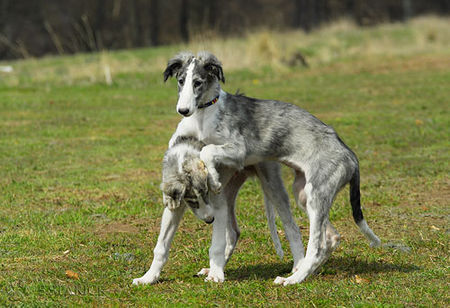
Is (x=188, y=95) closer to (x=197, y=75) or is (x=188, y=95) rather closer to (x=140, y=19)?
(x=197, y=75)

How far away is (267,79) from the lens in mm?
21656

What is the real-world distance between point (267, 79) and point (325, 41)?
957 centimetres

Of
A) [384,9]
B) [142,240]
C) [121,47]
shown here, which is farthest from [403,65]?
[384,9]

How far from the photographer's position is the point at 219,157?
6.14 m

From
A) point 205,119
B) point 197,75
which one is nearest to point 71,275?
point 205,119

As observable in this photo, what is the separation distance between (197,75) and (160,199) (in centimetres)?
332

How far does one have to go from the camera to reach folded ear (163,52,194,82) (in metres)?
6.54

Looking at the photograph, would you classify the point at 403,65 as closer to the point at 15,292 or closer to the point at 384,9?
the point at 15,292

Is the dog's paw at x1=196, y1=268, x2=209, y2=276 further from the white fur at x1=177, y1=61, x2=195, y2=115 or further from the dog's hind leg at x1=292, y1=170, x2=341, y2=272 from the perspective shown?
the white fur at x1=177, y1=61, x2=195, y2=115

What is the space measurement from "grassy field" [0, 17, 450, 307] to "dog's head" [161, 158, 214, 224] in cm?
70

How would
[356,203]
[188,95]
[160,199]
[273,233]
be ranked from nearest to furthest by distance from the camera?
1. [188,95]
2. [356,203]
3. [273,233]
4. [160,199]

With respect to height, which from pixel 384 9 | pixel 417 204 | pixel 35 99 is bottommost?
pixel 384 9

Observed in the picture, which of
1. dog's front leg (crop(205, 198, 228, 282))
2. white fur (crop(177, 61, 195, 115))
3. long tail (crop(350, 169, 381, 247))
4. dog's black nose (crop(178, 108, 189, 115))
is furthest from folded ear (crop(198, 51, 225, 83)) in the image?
long tail (crop(350, 169, 381, 247))

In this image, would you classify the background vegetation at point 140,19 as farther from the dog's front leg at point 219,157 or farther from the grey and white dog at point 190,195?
the dog's front leg at point 219,157
